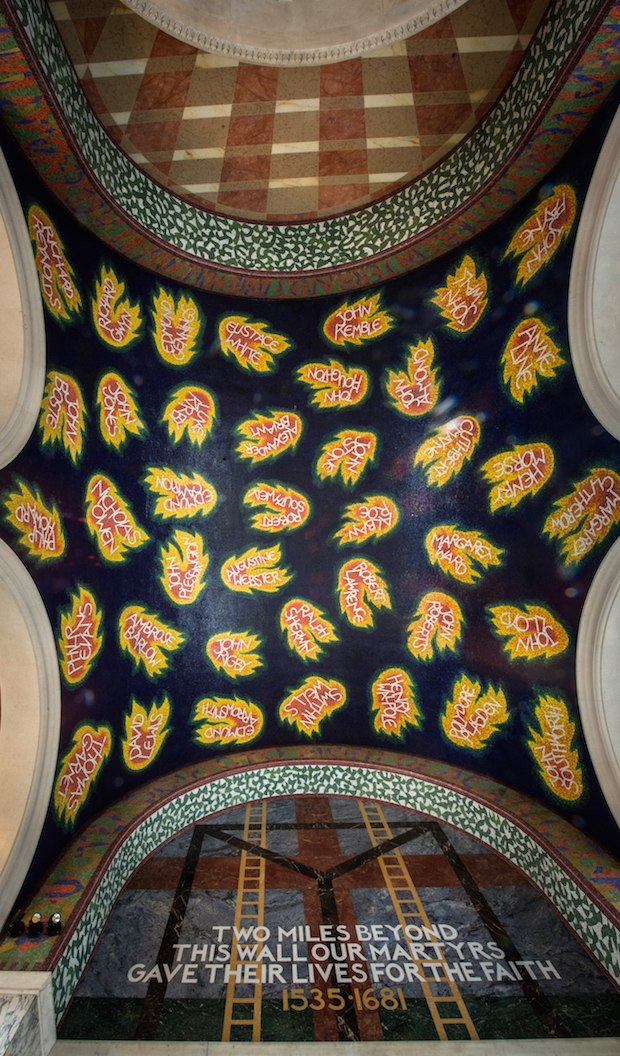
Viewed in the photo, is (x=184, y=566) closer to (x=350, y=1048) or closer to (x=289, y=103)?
(x=350, y=1048)

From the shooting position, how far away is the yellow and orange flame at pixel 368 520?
4.83m

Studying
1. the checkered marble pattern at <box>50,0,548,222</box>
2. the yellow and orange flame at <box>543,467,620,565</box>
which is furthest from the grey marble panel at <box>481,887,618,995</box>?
the checkered marble pattern at <box>50,0,548,222</box>

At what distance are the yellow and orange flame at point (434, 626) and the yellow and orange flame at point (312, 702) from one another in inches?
37.5

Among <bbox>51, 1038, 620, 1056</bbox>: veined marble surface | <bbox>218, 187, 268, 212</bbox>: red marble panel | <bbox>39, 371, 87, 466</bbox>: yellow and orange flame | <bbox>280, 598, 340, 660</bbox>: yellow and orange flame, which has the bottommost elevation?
<bbox>51, 1038, 620, 1056</bbox>: veined marble surface

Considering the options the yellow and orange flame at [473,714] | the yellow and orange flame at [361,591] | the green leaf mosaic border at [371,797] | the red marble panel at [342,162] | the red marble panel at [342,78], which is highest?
the red marble panel at [342,162]

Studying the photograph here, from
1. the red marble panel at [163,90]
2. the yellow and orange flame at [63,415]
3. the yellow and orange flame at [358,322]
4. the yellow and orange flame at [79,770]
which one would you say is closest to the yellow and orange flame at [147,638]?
the yellow and orange flame at [79,770]

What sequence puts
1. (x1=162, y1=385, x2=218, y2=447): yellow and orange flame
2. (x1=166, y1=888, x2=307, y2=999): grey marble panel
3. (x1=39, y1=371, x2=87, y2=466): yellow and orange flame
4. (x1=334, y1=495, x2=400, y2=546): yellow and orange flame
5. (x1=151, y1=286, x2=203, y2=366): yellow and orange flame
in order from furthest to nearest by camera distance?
1. (x1=334, y1=495, x2=400, y2=546): yellow and orange flame
2. (x1=162, y1=385, x2=218, y2=447): yellow and orange flame
3. (x1=151, y1=286, x2=203, y2=366): yellow and orange flame
4. (x1=39, y1=371, x2=87, y2=466): yellow and orange flame
5. (x1=166, y1=888, x2=307, y2=999): grey marble panel

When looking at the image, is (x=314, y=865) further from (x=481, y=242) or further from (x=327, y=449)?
(x=481, y=242)

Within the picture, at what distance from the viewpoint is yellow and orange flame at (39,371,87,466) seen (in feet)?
10.4

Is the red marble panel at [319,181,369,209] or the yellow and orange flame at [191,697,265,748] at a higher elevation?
the red marble panel at [319,181,369,209]

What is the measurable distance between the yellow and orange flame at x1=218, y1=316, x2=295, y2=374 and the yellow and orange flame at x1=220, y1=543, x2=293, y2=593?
1.76 metres

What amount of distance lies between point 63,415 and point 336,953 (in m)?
3.88

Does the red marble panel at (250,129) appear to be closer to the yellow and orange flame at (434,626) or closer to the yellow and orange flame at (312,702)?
the yellow and orange flame at (434,626)

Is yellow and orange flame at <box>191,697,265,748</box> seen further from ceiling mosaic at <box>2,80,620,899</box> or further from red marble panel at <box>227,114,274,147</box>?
red marble panel at <box>227,114,274,147</box>
